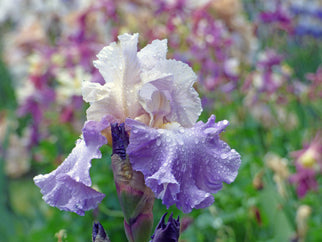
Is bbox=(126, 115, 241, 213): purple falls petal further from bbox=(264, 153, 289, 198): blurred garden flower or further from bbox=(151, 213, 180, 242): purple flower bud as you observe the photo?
bbox=(264, 153, 289, 198): blurred garden flower

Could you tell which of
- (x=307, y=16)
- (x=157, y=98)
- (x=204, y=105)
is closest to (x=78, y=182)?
(x=157, y=98)

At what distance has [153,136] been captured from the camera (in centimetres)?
67

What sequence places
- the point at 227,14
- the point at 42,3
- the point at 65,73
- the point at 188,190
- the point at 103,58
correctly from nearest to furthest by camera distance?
1. the point at 188,190
2. the point at 103,58
3. the point at 65,73
4. the point at 227,14
5. the point at 42,3

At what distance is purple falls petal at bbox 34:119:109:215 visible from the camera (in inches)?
26.0

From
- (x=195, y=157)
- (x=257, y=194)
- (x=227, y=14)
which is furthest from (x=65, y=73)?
(x=195, y=157)

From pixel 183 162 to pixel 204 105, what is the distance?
4.97 ft

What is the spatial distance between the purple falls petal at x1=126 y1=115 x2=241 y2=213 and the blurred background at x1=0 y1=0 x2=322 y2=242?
909 millimetres

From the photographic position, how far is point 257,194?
5.76 feet

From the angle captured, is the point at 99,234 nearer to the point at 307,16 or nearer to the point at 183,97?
the point at 183,97

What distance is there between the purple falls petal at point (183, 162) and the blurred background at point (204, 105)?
35.8 inches

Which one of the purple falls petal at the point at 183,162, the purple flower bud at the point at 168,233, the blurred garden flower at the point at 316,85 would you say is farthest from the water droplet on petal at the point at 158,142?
the blurred garden flower at the point at 316,85

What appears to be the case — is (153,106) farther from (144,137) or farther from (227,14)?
(227,14)

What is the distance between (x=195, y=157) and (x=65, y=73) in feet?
5.94

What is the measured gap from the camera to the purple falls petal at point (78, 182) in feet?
2.17
